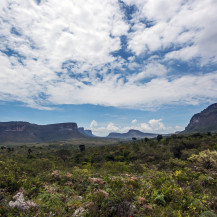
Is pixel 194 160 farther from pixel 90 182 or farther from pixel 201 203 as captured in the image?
pixel 90 182

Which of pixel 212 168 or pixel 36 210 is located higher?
pixel 36 210

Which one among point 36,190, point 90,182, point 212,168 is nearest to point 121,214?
point 90,182

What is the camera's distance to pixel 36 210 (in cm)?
556

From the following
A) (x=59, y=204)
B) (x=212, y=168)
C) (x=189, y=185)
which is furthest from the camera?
(x=212, y=168)

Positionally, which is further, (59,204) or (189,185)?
(189,185)

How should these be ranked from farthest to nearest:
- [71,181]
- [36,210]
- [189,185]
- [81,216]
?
[71,181], [189,185], [36,210], [81,216]

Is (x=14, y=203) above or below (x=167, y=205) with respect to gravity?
above

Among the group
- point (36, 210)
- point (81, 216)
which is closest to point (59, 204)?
point (36, 210)

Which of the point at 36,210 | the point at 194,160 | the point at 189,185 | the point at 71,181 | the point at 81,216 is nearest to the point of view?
the point at 81,216

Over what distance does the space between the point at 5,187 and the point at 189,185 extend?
11053 mm

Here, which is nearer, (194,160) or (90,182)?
(90,182)

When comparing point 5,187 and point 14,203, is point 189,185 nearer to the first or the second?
point 14,203

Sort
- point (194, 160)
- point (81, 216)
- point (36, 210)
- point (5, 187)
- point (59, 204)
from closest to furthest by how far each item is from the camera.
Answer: point (81, 216) → point (36, 210) → point (59, 204) → point (5, 187) → point (194, 160)

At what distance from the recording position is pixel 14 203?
577 cm
